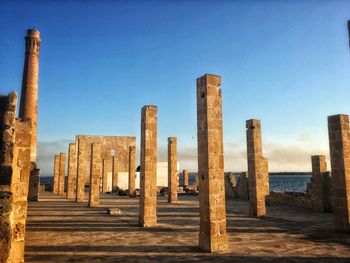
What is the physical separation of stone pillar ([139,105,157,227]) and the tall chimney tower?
59.7ft

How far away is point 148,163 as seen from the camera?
449 inches

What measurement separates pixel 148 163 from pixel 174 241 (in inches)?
151

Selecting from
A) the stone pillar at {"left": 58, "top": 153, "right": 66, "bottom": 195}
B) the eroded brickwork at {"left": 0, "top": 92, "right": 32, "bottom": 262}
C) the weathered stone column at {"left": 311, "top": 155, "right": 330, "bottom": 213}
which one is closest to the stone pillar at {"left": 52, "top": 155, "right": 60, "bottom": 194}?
the stone pillar at {"left": 58, "top": 153, "right": 66, "bottom": 195}

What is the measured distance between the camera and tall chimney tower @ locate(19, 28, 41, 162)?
26422 millimetres

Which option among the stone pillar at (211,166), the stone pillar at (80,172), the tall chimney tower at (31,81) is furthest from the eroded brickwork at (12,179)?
the tall chimney tower at (31,81)

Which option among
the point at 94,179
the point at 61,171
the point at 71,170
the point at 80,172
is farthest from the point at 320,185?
the point at 61,171

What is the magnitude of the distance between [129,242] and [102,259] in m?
1.73

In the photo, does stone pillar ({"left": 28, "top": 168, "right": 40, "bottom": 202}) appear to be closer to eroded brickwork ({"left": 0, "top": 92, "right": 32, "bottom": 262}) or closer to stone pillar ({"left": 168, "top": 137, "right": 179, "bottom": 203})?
stone pillar ({"left": 168, "top": 137, "right": 179, "bottom": 203})

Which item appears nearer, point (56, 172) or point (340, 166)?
point (340, 166)

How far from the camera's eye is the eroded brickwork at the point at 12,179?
14.7ft

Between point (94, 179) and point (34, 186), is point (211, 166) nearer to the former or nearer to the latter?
point (94, 179)

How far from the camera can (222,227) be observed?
7402 mm

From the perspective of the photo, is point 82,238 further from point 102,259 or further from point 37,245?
point 102,259

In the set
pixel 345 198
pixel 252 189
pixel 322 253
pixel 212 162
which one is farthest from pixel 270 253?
pixel 252 189
